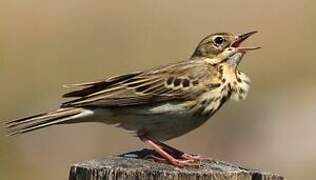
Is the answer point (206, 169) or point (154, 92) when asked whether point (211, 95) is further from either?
point (206, 169)

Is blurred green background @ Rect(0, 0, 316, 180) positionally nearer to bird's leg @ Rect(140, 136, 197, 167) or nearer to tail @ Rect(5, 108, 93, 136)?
bird's leg @ Rect(140, 136, 197, 167)

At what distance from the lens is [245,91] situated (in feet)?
29.7

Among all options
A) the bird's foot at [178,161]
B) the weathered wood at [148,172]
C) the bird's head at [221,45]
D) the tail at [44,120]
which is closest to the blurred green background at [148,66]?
the bird's head at [221,45]

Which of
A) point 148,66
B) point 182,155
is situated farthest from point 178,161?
point 148,66

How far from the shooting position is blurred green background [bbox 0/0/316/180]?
15.1 meters

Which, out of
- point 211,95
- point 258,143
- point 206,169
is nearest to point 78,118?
point 211,95

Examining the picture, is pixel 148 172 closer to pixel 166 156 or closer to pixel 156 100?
pixel 166 156

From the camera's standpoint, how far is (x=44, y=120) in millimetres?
8234

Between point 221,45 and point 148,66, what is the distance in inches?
316

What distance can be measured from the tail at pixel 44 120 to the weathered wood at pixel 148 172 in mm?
1011

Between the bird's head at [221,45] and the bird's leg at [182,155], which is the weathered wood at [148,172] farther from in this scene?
the bird's head at [221,45]

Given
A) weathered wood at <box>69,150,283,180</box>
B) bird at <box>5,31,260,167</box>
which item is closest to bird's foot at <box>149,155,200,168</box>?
weathered wood at <box>69,150,283,180</box>

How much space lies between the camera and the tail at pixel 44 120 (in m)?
8.10

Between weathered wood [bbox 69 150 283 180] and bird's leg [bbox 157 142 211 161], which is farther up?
bird's leg [bbox 157 142 211 161]
